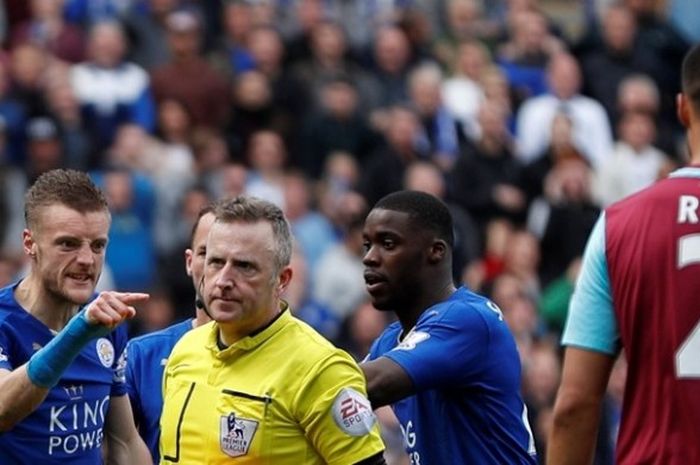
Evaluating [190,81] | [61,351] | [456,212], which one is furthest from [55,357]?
[190,81]

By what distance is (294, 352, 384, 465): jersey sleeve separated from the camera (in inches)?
271

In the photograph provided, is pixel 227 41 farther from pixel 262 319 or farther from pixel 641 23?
pixel 262 319

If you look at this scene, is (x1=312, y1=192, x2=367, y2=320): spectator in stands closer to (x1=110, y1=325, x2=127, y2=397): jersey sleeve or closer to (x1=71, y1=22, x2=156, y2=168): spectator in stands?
(x1=71, y1=22, x2=156, y2=168): spectator in stands

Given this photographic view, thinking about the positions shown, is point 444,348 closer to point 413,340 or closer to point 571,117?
point 413,340

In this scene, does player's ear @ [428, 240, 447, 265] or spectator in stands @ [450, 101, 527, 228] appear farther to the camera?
spectator in stands @ [450, 101, 527, 228]

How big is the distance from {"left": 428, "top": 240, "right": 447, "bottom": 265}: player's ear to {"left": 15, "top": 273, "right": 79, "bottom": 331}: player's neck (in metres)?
1.51

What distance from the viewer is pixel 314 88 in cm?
1894

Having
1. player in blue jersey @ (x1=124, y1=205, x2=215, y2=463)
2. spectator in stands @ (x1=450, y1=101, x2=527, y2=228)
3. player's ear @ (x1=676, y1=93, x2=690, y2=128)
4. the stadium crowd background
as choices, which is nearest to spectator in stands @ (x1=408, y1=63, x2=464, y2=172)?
the stadium crowd background

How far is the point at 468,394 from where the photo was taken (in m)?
7.80

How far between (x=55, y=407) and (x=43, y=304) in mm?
430

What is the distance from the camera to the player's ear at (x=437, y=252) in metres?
7.98

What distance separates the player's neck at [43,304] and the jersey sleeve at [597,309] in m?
2.40

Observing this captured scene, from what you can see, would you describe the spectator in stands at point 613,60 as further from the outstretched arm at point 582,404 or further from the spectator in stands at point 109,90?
the outstretched arm at point 582,404

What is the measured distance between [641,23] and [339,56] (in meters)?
3.46
